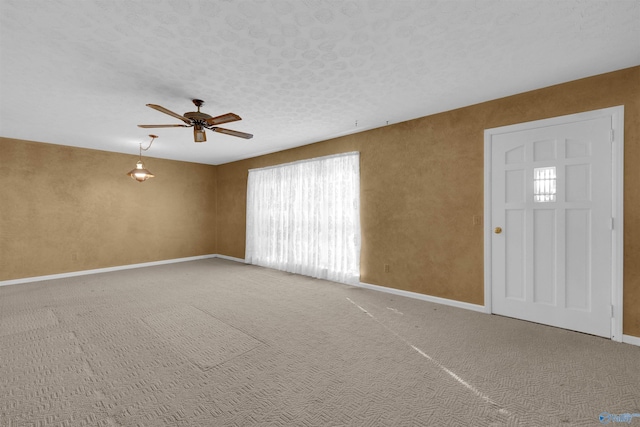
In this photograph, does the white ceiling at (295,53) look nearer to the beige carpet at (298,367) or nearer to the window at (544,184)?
the window at (544,184)

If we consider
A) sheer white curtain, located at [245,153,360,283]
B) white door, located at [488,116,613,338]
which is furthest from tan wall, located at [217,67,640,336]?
sheer white curtain, located at [245,153,360,283]

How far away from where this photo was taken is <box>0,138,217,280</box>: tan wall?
5203mm

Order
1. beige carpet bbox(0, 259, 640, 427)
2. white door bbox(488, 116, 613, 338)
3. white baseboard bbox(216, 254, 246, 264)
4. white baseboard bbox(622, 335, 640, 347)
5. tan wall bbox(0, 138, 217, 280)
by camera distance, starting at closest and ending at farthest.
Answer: beige carpet bbox(0, 259, 640, 427)
white baseboard bbox(622, 335, 640, 347)
white door bbox(488, 116, 613, 338)
tan wall bbox(0, 138, 217, 280)
white baseboard bbox(216, 254, 246, 264)

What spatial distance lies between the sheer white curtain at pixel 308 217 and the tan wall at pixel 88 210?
1.97 meters

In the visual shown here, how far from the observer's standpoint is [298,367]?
2357 millimetres

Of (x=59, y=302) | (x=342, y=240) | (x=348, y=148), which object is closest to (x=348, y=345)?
(x=342, y=240)

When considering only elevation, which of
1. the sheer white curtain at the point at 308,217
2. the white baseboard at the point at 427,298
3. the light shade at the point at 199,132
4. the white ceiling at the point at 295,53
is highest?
the white ceiling at the point at 295,53

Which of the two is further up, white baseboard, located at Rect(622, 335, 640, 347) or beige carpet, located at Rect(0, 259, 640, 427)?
white baseboard, located at Rect(622, 335, 640, 347)

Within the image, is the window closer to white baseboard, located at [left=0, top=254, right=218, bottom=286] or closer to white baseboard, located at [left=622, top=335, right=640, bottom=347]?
white baseboard, located at [left=622, top=335, right=640, bottom=347]

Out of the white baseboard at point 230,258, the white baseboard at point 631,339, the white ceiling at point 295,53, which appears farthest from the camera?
the white baseboard at point 230,258

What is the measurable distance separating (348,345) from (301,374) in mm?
654

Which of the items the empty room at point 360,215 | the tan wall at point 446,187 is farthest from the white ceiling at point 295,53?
the tan wall at point 446,187

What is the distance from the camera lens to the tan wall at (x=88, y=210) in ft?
17.1

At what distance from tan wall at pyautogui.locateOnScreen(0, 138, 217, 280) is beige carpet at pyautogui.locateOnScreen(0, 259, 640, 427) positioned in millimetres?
1960
